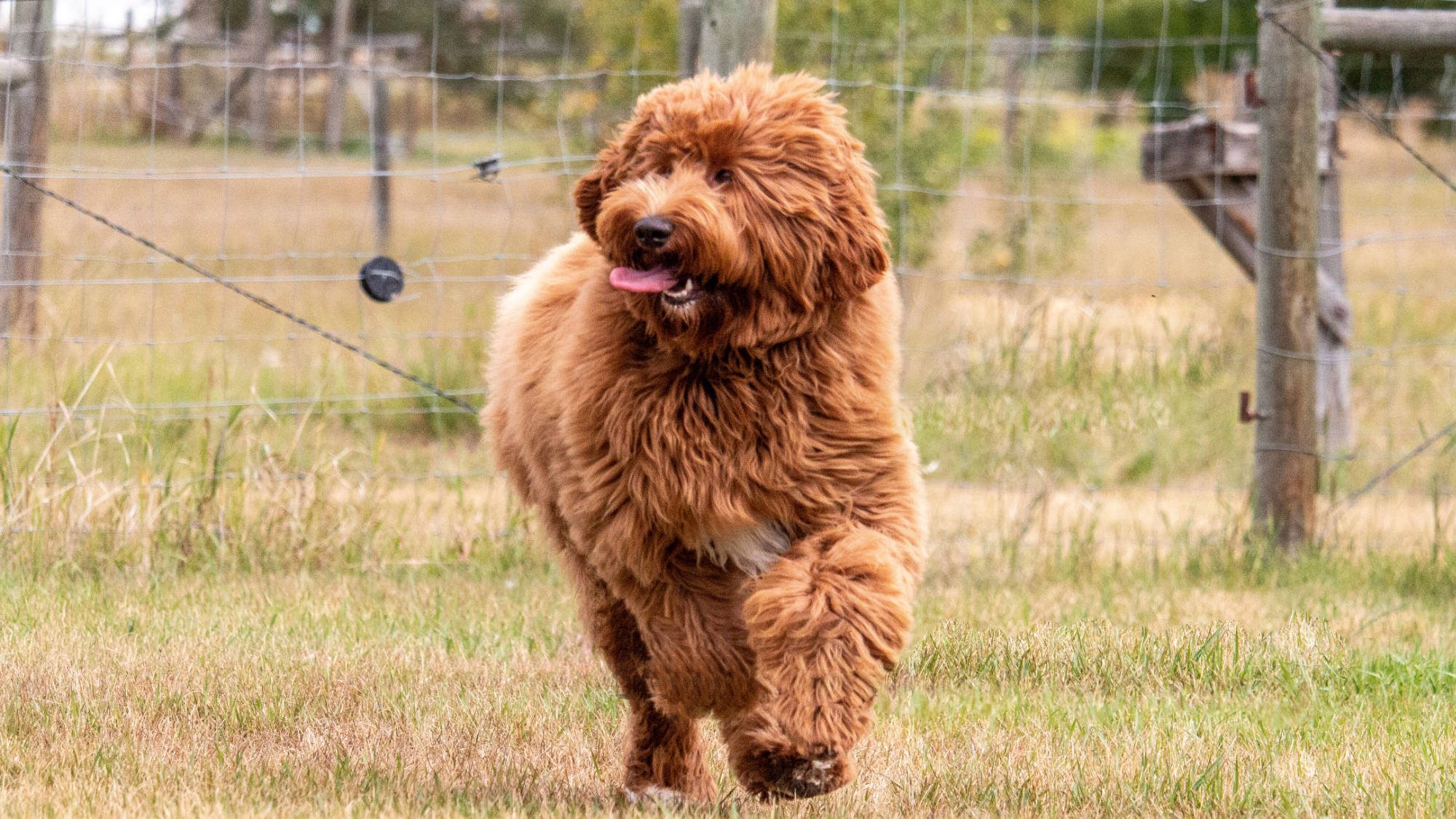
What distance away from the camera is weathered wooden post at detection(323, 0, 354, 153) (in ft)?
88.1

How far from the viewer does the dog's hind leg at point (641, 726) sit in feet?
12.6

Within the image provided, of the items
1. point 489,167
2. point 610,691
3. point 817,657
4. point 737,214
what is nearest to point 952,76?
point 489,167

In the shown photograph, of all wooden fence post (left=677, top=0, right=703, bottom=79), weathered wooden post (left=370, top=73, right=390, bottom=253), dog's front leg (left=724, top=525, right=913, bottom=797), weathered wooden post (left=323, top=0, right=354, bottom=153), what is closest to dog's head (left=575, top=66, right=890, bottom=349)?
dog's front leg (left=724, top=525, right=913, bottom=797)

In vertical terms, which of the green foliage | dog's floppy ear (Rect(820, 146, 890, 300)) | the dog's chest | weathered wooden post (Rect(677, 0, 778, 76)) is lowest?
the dog's chest

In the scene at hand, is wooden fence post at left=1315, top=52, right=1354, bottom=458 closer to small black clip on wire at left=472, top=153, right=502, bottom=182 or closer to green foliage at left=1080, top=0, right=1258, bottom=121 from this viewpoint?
small black clip on wire at left=472, top=153, right=502, bottom=182

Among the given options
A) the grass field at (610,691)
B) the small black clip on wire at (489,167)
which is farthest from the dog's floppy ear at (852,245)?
the small black clip on wire at (489,167)

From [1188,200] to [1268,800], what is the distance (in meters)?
4.49

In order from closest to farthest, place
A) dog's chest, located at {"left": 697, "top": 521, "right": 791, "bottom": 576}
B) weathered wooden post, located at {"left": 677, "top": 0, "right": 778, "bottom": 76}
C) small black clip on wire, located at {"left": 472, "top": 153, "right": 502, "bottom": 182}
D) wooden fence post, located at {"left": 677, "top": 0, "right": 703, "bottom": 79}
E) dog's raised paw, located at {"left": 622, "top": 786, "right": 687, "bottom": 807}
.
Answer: dog's chest, located at {"left": 697, "top": 521, "right": 791, "bottom": 576} < dog's raised paw, located at {"left": 622, "top": 786, "right": 687, "bottom": 807} < weathered wooden post, located at {"left": 677, "top": 0, "right": 778, "bottom": 76} < small black clip on wire, located at {"left": 472, "top": 153, "right": 502, "bottom": 182} < wooden fence post, located at {"left": 677, "top": 0, "right": 703, "bottom": 79}

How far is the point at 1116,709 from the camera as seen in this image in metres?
4.30

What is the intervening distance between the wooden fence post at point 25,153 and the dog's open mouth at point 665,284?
127 inches

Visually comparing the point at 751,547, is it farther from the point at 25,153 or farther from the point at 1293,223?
the point at 25,153

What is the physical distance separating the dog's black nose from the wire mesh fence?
7.93 feet

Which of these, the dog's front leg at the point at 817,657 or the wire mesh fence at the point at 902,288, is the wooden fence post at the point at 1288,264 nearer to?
the wire mesh fence at the point at 902,288

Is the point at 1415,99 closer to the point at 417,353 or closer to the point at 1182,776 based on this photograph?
the point at 417,353
